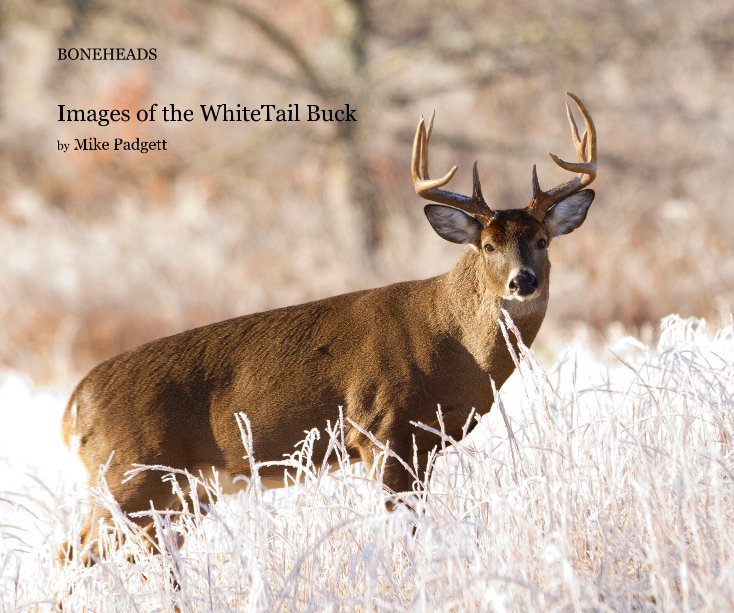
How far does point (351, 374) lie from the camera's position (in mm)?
4480

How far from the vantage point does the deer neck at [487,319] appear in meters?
4.48

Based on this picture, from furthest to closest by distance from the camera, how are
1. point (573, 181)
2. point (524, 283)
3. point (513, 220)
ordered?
point (573, 181) → point (513, 220) → point (524, 283)

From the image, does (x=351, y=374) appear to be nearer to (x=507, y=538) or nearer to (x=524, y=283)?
(x=524, y=283)

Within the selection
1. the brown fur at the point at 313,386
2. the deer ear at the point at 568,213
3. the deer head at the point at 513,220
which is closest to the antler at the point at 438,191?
the deer head at the point at 513,220

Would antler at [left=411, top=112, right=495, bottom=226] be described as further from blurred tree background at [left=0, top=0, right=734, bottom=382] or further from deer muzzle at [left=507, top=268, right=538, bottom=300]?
blurred tree background at [left=0, top=0, right=734, bottom=382]

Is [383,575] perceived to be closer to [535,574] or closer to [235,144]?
[535,574]

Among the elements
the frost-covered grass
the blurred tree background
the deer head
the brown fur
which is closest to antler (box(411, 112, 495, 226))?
the deer head

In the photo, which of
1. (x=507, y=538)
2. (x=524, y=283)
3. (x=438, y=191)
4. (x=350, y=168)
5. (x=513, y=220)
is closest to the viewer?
(x=507, y=538)

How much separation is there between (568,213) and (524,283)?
0.56m

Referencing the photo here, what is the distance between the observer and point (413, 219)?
15789mm

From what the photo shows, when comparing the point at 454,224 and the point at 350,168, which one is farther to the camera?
the point at 350,168

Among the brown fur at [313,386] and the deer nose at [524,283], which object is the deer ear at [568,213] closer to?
the brown fur at [313,386]

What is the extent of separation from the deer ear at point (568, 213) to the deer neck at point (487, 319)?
290mm

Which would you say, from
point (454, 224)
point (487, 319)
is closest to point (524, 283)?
point (487, 319)
